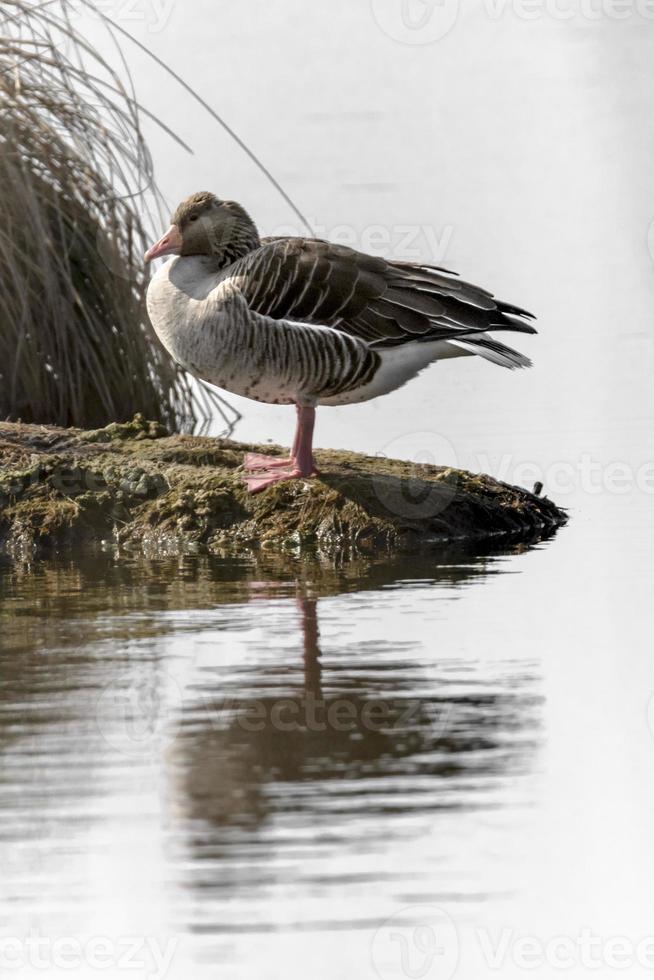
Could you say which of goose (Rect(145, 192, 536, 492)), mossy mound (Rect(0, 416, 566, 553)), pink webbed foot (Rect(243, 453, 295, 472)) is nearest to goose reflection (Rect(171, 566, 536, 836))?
mossy mound (Rect(0, 416, 566, 553))

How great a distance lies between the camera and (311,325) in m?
8.51

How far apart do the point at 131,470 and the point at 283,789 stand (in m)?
4.69

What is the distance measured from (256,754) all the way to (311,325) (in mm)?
4134

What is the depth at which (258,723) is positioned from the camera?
16.4 feet

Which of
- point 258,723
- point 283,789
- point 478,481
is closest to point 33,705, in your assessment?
point 258,723

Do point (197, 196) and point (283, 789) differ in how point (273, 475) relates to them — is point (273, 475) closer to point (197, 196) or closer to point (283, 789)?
point (197, 196)

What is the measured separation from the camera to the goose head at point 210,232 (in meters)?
9.11

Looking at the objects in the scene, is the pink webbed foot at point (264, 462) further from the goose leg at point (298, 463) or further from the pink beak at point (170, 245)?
the pink beak at point (170, 245)

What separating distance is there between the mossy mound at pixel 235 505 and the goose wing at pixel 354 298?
820 millimetres

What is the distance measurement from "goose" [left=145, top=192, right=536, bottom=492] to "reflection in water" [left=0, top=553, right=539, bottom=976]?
1774mm
